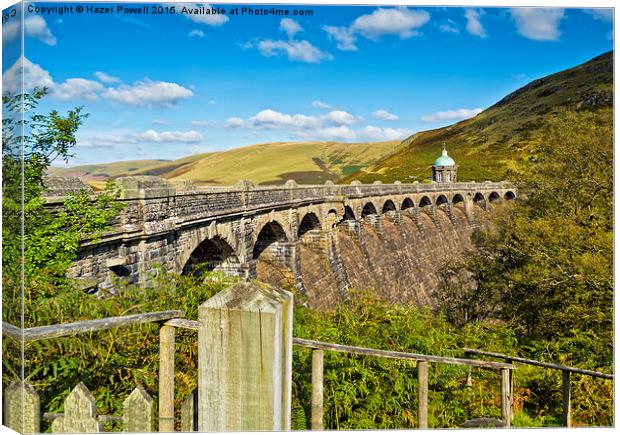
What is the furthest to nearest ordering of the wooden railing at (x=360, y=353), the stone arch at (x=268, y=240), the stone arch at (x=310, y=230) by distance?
the stone arch at (x=310, y=230) → the stone arch at (x=268, y=240) → the wooden railing at (x=360, y=353)

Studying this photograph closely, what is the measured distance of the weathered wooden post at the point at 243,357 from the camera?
107 inches

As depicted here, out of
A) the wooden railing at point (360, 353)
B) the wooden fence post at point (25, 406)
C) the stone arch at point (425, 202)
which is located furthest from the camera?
the stone arch at point (425, 202)

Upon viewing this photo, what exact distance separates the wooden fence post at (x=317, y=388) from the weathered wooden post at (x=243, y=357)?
61.1 inches

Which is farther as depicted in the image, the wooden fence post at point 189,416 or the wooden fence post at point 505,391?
the wooden fence post at point 505,391

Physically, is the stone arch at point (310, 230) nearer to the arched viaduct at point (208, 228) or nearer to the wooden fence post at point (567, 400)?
the arched viaduct at point (208, 228)

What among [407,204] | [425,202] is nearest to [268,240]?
[407,204]

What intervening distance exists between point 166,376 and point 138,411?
1.32 ft

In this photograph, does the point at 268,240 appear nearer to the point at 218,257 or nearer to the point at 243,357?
the point at 218,257

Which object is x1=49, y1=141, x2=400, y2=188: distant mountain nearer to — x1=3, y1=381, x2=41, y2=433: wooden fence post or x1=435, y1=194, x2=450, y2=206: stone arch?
x1=435, y1=194, x2=450, y2=206: stone arch

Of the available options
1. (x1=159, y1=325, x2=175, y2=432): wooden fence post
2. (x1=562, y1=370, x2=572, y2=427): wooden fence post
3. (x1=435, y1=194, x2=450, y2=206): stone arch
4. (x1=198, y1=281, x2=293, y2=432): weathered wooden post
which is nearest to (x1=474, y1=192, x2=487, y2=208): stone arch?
(x1=435, y1=194, x2=450, y2=206): stone arch

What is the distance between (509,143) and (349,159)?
55.3m

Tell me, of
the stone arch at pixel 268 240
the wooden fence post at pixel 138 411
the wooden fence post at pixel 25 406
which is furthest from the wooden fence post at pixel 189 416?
the stone arch at pixel 268 240

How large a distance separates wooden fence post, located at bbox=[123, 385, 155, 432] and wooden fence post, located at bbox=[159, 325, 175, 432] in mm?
364

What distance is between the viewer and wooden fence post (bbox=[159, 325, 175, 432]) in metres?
3.34
